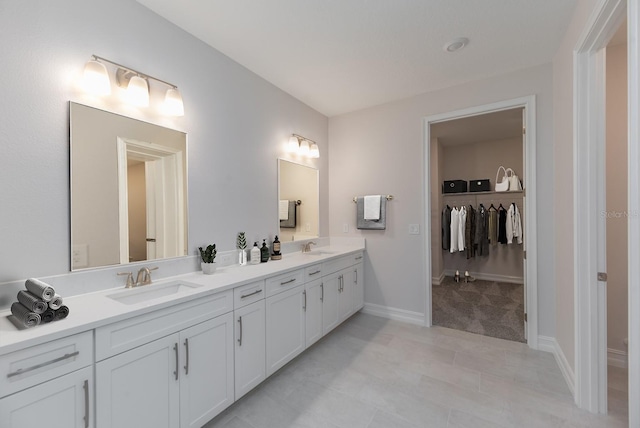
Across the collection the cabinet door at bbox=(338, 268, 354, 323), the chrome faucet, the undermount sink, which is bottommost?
the cabinet door at bbox=(338, 268, 354, 323)

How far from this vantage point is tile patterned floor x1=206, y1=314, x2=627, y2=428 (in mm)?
1700

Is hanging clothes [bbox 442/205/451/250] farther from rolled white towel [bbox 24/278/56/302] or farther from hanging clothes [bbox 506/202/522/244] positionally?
rolled white towel [bbox 24/278/56/302]

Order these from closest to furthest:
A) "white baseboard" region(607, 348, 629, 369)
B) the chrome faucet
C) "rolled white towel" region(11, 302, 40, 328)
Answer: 1. "rolled white towel" region(11, 302, 40, 328)
2. "white baseboard" region(607, 348, 629, 369)
3. the chrome faucet

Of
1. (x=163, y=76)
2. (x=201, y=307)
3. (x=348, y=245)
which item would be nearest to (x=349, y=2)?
(x=163, y=76)

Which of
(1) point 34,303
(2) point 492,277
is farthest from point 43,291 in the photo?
(2) point 492,277

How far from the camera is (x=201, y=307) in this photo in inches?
60.8

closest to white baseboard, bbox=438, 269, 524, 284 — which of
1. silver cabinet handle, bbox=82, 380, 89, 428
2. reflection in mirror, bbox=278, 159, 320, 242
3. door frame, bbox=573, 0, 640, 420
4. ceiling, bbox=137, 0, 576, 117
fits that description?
reflection in mirror, bbox=278, 159, 320, 242

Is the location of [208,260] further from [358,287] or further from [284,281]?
[358,287]

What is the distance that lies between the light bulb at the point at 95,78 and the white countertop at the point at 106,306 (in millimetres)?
1106

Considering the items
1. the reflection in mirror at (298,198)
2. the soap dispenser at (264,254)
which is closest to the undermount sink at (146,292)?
the soap dispenser at (264,254)

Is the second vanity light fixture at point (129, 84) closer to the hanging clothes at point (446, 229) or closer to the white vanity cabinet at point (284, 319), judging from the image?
the white vanity cabinet at point (284, 319)

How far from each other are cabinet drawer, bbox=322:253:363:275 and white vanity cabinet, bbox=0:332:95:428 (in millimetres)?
1824

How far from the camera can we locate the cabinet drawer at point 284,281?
202 cm

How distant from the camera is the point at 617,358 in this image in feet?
7.19
